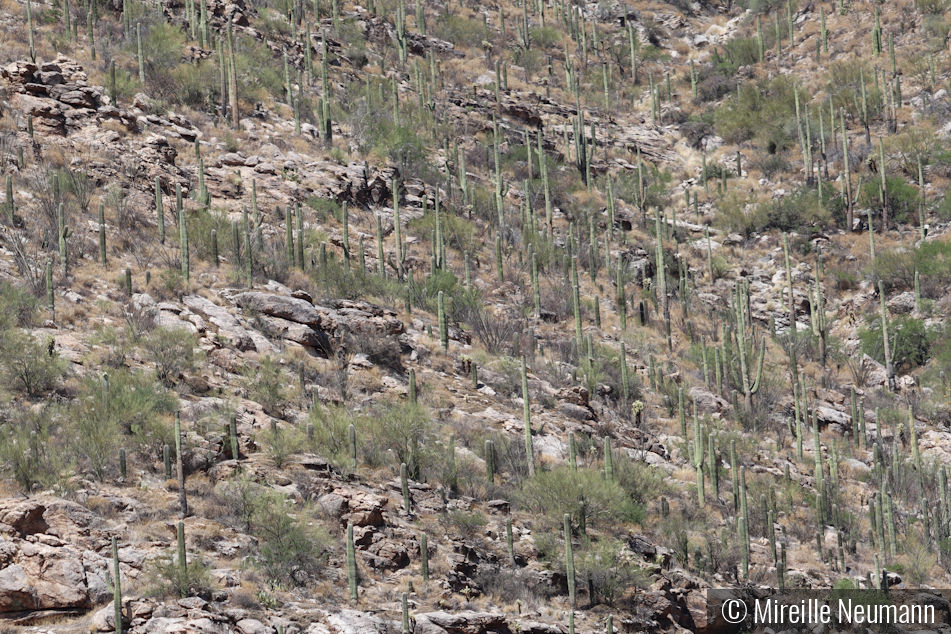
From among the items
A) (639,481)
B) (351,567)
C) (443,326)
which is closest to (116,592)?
(351,567)

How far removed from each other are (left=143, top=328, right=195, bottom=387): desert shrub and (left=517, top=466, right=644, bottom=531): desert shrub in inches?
251

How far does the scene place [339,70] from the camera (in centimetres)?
3678

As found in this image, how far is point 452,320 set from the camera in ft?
83.5

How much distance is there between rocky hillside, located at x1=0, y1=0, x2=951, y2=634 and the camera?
1505 centimetres

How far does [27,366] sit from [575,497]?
9.26 meters

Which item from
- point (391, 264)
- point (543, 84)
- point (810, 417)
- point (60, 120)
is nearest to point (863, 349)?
point (810, 417)

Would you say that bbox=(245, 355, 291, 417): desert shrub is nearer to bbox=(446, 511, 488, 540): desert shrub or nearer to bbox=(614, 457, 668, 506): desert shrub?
bbox=(446, 511, 488, 540): desert shrub

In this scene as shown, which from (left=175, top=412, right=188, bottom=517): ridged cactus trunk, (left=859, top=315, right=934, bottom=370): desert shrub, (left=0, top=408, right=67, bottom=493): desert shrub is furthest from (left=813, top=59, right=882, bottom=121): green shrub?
(left=0, top=408, right=67, bottom=493): desert shrub

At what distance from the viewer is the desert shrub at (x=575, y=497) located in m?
17.8

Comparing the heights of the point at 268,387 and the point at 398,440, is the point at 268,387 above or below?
above

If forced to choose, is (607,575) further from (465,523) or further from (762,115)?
(762,115)

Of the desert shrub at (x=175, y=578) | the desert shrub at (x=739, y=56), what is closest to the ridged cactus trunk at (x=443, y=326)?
the desert shrub at (x=175, y=578)

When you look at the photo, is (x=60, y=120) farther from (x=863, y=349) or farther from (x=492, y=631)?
(x=863, y=349)

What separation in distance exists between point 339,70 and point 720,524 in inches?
911
